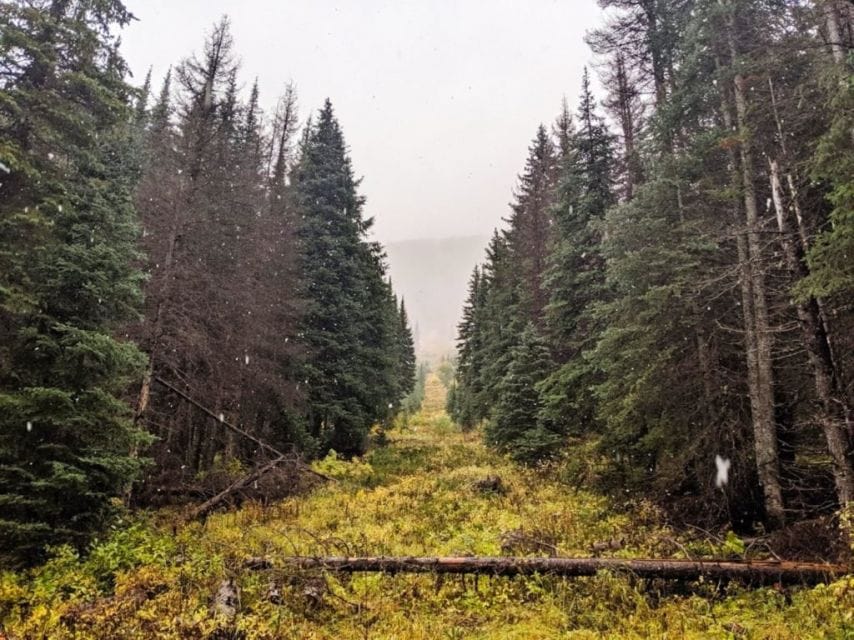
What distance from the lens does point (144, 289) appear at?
571 inches

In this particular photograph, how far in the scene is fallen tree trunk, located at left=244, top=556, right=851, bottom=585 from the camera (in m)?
7.85

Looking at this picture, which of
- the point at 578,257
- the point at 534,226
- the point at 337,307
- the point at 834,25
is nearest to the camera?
the point at 834,25

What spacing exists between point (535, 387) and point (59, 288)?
16.2 m

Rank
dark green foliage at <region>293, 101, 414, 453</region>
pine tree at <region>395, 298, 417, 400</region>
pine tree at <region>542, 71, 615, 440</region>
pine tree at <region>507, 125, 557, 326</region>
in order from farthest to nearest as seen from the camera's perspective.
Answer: pine tree at <region>395, 298, 417, 400</region>, pine tree at <region>507, 125, 557, 326</region>, dark green foliage at <region>293, 101, 414, 453</region>, pine tree at <region>542, 71, 615, 440</region>

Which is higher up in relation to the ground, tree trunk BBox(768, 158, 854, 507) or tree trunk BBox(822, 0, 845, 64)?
tree trunk BBox(822, 0, 845, 64)

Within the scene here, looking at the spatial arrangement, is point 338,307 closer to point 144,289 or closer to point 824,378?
point 144,289

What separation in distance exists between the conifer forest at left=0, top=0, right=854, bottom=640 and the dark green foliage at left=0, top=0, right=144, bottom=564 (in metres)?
0.06

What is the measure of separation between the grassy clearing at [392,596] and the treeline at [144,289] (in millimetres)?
1626

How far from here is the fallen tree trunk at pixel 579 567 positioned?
785 centimetres

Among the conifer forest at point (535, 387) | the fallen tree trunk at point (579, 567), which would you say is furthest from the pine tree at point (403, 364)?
the fallen tree trunk at point (579, 567)

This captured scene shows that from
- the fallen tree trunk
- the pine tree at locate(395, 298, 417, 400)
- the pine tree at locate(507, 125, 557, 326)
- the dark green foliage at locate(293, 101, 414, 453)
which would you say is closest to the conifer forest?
the fallen tree trunk

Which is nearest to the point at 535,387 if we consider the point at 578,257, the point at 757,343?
the point at 578,257

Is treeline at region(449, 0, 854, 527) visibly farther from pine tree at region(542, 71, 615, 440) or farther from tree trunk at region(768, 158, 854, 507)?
pine tree at region(542, 71, 615, 440)

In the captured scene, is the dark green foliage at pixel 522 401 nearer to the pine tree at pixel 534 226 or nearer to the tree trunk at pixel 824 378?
the pine tree at pixel 534 226
